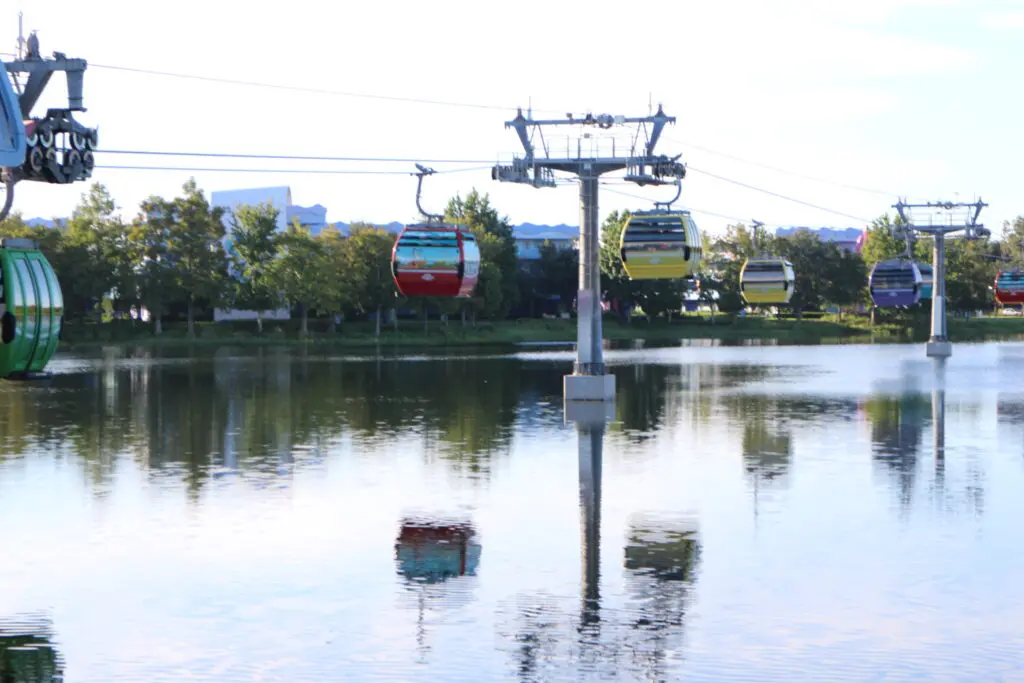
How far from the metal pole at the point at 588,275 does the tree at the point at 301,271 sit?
79750 millimetres

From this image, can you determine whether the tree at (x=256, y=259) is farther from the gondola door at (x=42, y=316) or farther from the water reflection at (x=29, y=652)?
the water reflection at (x=29, y=652)

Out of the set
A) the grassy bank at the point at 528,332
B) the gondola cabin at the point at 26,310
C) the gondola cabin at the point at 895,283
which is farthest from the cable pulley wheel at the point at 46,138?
the grassy bank at the point at 528,332

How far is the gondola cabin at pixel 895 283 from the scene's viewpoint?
261 ft

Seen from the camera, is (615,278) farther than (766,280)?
Yes

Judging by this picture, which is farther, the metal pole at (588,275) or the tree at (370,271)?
the tree at (370,271)

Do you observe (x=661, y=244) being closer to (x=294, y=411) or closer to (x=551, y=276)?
(x=294, y=411)

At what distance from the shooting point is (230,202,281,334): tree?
12888 cm

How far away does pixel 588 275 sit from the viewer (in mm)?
48156

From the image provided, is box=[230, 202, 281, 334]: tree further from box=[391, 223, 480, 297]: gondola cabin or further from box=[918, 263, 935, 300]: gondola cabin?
box=[391, 223, 480, 297]: gondola cabin

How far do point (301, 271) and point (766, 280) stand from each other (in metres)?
70.0

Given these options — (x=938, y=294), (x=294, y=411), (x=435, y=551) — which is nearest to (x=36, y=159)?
(x=435, y=551)

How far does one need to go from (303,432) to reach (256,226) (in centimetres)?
9132

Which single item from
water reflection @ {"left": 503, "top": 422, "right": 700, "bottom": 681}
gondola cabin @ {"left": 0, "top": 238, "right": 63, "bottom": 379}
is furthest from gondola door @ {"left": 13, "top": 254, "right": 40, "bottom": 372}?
water reflection @ {"left": 503, "top": 422, "right": 700, "bottom": 681}

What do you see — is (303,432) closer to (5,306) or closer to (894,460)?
(894,460)
